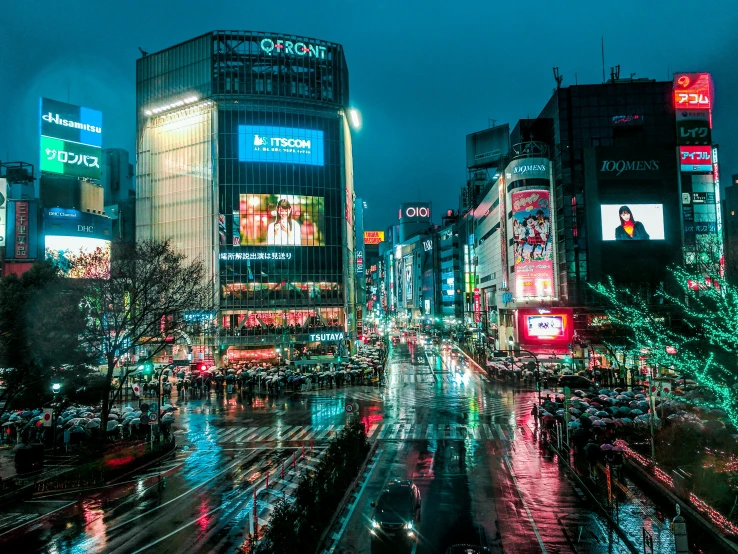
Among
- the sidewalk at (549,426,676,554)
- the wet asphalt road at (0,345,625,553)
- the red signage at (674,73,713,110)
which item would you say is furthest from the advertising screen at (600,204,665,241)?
the sidewalk at (549,426,676,554)

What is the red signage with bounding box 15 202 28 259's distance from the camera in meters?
86.4

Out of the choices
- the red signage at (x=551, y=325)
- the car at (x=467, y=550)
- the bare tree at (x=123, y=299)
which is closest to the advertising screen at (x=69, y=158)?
the bare tree at (x=123, y=299)

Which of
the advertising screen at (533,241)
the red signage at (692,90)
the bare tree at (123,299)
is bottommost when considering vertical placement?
the bare tree at (123,299)

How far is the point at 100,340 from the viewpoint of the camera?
34.2 meters

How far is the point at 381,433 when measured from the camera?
113ft

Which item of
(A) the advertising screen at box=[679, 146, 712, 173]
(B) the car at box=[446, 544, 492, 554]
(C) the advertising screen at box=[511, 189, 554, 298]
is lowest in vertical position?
(B) the car at box=[446, 544, 492, 554]

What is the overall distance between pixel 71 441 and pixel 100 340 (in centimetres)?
585

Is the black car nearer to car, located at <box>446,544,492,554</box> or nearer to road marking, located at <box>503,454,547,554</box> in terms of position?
car, located at <box>446,544,492,554</box>

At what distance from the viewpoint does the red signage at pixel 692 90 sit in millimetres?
76438

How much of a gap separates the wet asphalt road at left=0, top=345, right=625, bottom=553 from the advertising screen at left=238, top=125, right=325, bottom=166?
2003 inches

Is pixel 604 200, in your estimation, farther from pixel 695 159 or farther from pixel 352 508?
pixel 352 508

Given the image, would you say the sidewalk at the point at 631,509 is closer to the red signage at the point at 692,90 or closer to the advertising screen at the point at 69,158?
the red signage at the point at 692,90

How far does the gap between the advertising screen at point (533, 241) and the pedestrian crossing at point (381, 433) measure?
46615 mm

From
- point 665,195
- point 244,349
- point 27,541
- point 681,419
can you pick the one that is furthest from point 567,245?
point 27,541
